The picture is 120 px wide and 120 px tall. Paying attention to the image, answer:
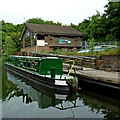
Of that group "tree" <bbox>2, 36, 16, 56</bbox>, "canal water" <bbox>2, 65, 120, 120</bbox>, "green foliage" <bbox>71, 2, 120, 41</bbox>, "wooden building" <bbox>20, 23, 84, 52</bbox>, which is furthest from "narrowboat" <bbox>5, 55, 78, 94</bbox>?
"tree" <bbox>2, 36, 16, 56</bbox>

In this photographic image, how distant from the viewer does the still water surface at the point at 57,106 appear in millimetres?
7191

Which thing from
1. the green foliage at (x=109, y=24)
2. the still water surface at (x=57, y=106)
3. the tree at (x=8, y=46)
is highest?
the green foliage at (x=109, y=24)

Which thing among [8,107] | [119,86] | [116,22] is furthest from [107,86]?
[116,22]

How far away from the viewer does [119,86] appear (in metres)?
8.85

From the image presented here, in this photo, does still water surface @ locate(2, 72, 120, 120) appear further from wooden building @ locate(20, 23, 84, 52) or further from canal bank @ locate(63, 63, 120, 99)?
wooden building @ locate(20, 23, 84, 52)

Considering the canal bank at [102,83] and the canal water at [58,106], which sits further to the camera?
the canal bank at [102,83]

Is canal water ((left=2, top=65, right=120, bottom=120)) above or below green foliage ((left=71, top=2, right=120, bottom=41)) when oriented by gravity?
below

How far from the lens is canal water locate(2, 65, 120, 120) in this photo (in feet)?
23.6

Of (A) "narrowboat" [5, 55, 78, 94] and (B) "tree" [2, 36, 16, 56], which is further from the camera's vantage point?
(B) "tree" [2, 36, 16, 56]

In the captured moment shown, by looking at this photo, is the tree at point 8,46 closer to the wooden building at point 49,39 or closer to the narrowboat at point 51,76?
the wooden building at point 49,39

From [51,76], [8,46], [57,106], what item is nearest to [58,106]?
[57,106]

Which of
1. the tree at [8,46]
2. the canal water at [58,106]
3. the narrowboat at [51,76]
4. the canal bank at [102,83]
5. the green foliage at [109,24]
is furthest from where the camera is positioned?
the tree at [8,46]

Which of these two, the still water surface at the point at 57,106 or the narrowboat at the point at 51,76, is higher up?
the narrowboat at the point at 51,76

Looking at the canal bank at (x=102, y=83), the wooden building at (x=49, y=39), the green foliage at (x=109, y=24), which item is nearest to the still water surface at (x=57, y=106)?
the canal bank at (x=102, y=83)
